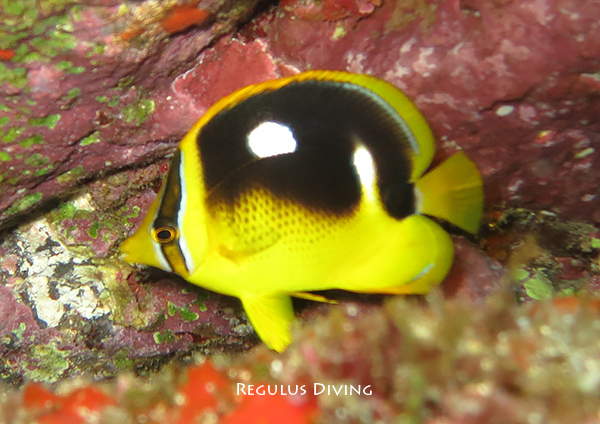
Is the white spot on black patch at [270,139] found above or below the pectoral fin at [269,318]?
above

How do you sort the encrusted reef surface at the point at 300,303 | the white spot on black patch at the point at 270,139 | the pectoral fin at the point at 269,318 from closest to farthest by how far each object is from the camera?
the encrusted reef surface at the point at 300,303
the white spot on black patch at the point at 270,139
the pectoral fin at the point at 269,318

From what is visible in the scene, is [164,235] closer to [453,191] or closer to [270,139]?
[270,139]

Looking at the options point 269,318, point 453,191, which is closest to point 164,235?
point 269,318

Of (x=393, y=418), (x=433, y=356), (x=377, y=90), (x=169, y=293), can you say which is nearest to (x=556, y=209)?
(x=377, y=90)

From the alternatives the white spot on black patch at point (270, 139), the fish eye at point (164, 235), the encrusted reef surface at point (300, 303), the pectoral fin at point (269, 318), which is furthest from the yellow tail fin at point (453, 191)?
the fish eye at point (164, 235)

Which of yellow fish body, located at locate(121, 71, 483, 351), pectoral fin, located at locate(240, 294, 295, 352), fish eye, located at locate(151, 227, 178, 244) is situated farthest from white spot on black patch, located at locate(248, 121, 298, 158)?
pectoral fin, located at locate(240, 294, 295, 352)

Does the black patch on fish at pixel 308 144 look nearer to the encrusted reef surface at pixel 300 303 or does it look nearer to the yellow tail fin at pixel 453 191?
the yellow tail fin at pixel 453 191
